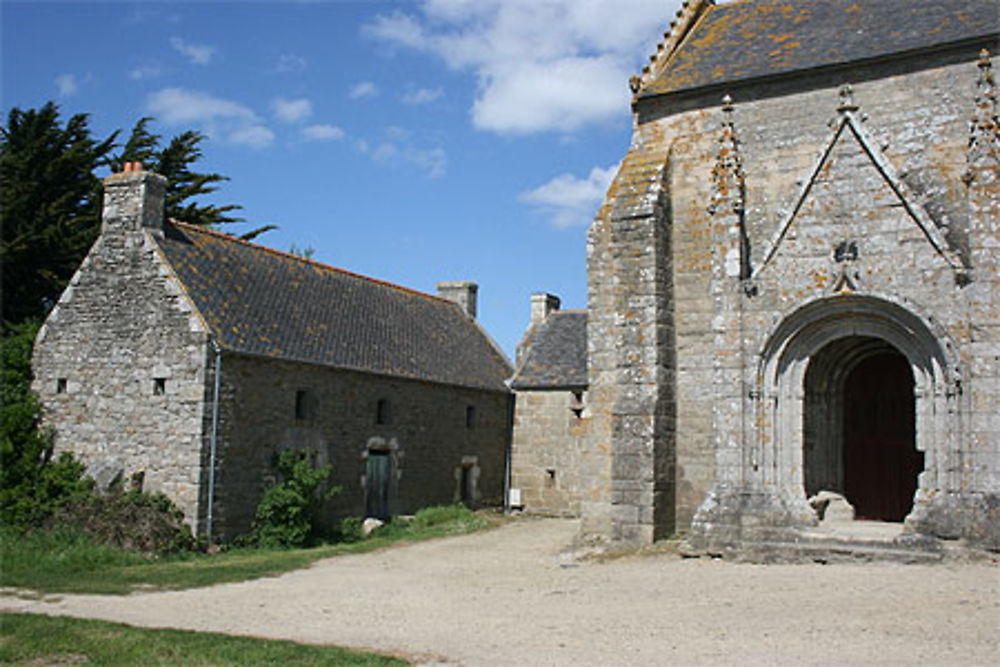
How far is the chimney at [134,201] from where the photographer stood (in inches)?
671

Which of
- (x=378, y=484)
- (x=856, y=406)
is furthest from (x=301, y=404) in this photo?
(x=856, y=406)

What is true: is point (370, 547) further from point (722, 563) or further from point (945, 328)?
point (945, 328)

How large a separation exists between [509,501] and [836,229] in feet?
43.9

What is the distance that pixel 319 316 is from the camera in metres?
20.0

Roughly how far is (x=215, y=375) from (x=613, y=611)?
937 cm

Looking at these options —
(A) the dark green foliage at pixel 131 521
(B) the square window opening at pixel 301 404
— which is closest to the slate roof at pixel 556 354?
(B) the square window opening at pixel 301 404

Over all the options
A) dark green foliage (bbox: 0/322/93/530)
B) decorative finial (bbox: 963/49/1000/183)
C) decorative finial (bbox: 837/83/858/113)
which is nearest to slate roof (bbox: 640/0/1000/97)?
decorative finial (bbox: 837/83/858/113)

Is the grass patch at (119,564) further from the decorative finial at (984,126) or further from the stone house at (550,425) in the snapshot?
the decorative finial at (984,126)

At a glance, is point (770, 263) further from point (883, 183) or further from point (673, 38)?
point (673, 38)

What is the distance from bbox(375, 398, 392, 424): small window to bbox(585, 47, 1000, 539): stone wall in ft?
24.1

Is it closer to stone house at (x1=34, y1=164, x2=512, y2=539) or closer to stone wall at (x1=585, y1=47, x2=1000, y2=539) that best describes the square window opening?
stone house at (x1=34, y1=164, x2=512, y2=539)

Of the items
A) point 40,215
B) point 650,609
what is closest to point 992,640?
point 650,609

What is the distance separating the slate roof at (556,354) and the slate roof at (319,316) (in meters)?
0.85

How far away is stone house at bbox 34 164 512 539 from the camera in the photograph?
16.1 m
